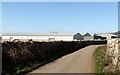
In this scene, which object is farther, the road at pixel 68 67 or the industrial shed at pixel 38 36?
the industrial shed at pixel 38 36

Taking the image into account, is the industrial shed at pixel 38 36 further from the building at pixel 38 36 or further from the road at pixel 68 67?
the road at pixel 68 67

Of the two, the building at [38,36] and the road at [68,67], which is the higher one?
the building at [38,36]

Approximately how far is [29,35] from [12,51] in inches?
2966

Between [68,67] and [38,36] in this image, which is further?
[38,36]

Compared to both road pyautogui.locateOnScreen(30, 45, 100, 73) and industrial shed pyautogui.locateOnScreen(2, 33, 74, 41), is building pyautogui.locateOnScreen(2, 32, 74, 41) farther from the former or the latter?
road pyautogui.locateOnScreen(30, 45, 100, 73)

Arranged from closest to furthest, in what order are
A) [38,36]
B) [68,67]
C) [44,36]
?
1. [68,67]
2. [44,36]
3. [38,36]

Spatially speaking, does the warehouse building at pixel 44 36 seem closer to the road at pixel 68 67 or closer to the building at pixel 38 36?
the building at pixel 38 36

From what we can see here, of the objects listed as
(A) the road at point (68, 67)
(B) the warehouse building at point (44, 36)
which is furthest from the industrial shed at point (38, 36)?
(A) the road at point (68, 67)

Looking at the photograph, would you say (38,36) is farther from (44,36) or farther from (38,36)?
(44,36)

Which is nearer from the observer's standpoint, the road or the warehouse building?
the road

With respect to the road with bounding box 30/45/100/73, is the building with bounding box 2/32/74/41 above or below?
above

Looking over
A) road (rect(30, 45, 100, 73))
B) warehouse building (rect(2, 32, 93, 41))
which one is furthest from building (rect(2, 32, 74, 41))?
road (rect(30, 45, 100, 73))

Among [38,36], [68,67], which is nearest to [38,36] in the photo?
[38,36]

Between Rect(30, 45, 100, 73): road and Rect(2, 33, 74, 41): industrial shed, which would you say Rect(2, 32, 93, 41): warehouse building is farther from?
Rect(30, 45, 100, 73): road
